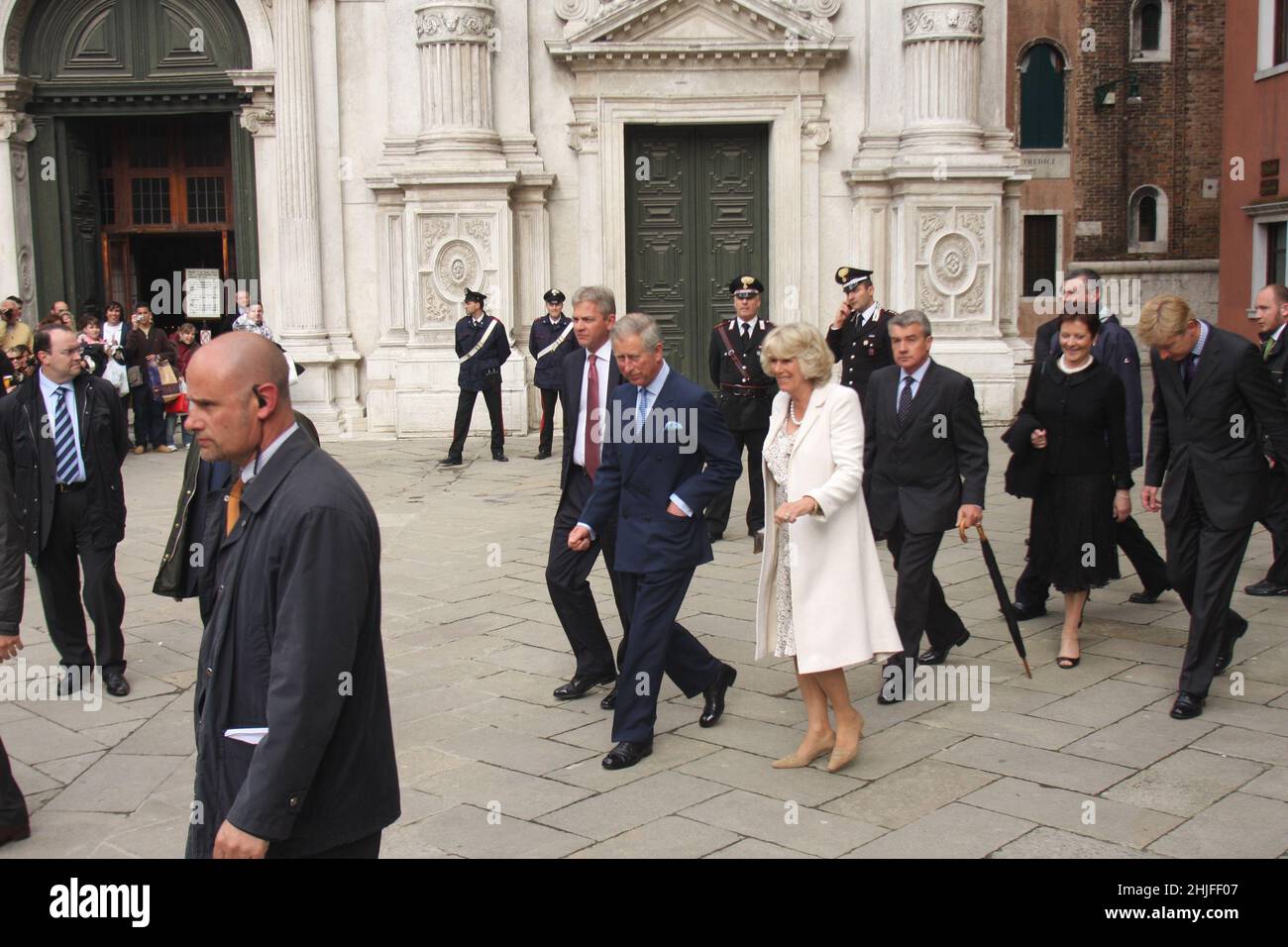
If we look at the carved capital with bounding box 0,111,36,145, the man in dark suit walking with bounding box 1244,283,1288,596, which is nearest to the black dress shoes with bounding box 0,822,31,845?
the man in dark suit walking with bounding box 1244,283,1288,596

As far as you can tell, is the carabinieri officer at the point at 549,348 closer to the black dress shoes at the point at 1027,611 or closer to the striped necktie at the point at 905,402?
the black dress shoes at the point at 1027,611

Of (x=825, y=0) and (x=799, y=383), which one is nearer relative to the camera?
(x=799, y=383)

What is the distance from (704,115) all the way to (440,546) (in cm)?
840

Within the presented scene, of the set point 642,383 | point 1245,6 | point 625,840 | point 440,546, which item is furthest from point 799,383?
point 1245,6

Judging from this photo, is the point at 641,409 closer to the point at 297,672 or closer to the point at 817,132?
the point at 297,672

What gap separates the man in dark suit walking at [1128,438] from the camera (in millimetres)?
7520

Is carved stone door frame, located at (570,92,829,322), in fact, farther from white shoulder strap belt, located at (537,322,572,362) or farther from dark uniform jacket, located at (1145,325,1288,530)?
dark uniform jacket, located at (1145,325,1288,530)

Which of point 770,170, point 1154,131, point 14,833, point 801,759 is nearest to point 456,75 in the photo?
point 770,170

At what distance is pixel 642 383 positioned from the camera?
600 centimetres

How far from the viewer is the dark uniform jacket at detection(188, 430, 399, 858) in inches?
117

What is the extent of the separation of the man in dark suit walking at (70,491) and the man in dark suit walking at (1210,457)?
16.8ft

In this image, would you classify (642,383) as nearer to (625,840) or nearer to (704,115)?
(625,840)

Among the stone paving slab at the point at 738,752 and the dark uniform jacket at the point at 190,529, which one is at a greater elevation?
the dark uniform jacket at the point at 190,529

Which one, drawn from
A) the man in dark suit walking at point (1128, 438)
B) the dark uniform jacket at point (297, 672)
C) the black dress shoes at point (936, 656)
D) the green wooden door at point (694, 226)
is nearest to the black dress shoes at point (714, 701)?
the black dress shoes at point (936, 656)
